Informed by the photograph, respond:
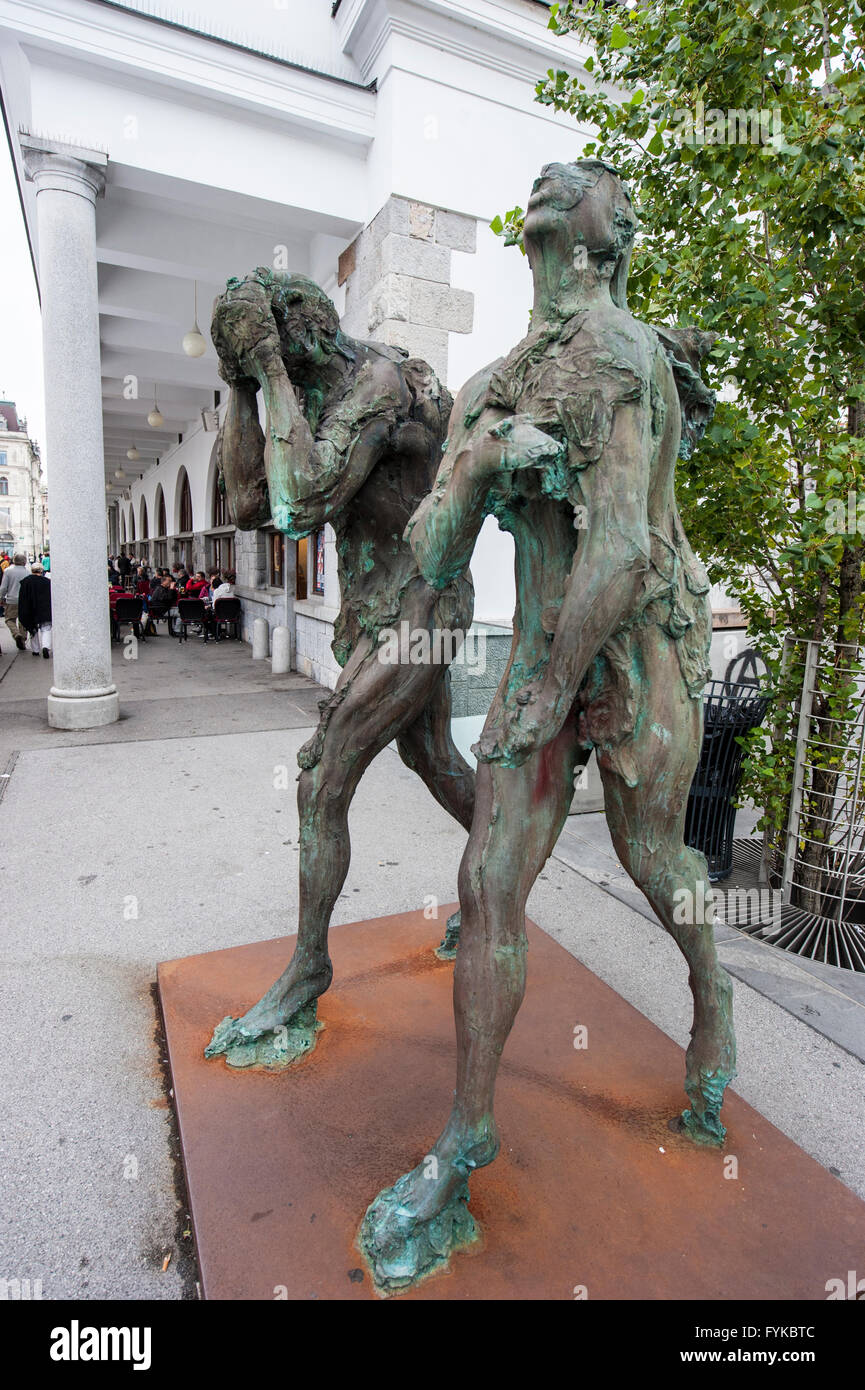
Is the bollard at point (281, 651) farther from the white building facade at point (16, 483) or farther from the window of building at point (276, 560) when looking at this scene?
the white building facade at point (16, 483)

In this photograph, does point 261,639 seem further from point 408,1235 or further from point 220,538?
point 408,1235

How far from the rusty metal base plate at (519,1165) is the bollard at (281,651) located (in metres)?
7.81

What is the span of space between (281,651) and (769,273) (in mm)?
7753

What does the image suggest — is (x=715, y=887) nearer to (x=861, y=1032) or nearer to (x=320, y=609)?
(x=861, y=1032)

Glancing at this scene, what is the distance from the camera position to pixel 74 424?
670 centimetres

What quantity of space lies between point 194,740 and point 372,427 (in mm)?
5144

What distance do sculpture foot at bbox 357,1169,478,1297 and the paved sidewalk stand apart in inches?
13.7

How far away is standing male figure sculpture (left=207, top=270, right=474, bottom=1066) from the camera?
1973 mm

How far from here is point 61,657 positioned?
707 centimetres

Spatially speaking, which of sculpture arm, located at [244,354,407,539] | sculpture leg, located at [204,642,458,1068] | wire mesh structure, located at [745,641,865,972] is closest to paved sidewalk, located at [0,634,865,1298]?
sculpture leg, located at [204,642,458,1068]

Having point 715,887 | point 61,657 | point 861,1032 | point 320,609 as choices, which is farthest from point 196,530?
point 861,1032

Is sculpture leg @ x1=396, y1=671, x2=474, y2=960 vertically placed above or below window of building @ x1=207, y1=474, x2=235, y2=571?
below

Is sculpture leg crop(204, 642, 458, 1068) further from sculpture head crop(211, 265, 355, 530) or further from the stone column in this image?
the stone column

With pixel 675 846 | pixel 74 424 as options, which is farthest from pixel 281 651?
pixel 675 846
